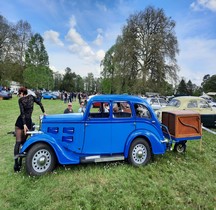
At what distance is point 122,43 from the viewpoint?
33.9 meters

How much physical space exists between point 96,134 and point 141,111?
1424 millimetres

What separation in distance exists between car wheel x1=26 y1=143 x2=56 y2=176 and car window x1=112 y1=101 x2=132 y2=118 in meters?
1.89

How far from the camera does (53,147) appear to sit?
493cm

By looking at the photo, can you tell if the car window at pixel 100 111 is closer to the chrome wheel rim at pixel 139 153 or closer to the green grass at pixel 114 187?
the chrome wheel rim at pixel 139 153

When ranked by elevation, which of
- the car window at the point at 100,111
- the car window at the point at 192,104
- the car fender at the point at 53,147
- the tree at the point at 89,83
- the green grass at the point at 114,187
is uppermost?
the tree at the point at 89,83

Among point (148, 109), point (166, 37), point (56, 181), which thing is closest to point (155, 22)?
point (166, 37)

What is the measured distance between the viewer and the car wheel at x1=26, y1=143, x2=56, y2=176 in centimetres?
483

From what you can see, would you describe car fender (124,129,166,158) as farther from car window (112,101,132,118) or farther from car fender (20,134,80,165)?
car fender (20,134,80,165)

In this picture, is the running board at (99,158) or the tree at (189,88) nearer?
the running board at (99,158)

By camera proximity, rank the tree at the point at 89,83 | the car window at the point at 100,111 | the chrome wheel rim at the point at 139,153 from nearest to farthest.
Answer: the car window at the point at 100,111 → the chrome wheel rim at the point at 139,153 → the tree at the point at 89,83

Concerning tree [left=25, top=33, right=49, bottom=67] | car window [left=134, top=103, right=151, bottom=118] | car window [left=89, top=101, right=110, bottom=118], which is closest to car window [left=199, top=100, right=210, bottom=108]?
car window [left=134, top=103, right=151, bottom=118]

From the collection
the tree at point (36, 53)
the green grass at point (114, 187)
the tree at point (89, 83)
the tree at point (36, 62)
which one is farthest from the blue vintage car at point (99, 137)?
the tree at point (89, 83)

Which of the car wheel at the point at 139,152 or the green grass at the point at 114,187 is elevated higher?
the car wheel at the point at 139,152

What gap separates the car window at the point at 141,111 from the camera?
569cm
